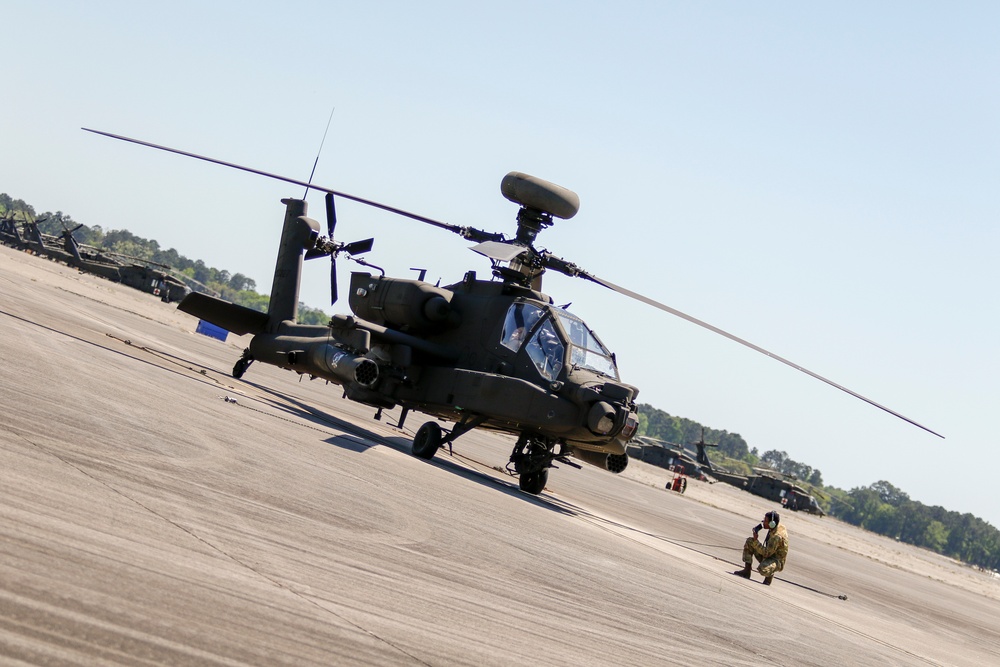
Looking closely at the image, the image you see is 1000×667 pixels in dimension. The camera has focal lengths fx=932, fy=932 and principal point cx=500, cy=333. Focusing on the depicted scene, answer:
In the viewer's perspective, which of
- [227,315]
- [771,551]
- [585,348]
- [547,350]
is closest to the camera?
[771,551]

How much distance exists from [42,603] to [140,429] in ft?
17.2

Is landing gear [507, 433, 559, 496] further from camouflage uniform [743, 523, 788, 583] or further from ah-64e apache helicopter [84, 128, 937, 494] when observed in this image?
camouflage uniform [743, 523, 788, 583]

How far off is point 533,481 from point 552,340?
113 inches

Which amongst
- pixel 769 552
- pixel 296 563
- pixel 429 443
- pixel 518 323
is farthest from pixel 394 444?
pixel 296 563

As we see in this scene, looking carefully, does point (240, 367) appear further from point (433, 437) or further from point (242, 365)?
point (433, 437)

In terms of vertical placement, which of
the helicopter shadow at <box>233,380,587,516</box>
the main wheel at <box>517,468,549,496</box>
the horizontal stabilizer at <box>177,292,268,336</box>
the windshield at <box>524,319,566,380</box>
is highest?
the windshield at <box>524,319,566,380</box>

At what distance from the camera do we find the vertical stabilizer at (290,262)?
22469 millimetres

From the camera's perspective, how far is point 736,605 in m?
10.2

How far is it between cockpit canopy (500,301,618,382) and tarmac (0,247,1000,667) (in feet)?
9.06

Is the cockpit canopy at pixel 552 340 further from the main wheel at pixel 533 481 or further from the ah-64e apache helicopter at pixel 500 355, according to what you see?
the main wheel at pixel 533 481

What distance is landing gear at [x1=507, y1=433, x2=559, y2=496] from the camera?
17.4m

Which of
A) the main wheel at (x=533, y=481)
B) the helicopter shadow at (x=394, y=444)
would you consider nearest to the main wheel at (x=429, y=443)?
the helicopter shadow at (x=394, y=444)

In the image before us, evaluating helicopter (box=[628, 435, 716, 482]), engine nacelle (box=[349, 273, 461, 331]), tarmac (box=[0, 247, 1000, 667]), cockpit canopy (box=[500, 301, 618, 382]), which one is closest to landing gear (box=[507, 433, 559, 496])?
cockpit canopy (box=[500, 301, 618, 382])

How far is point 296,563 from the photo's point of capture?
224 inches
